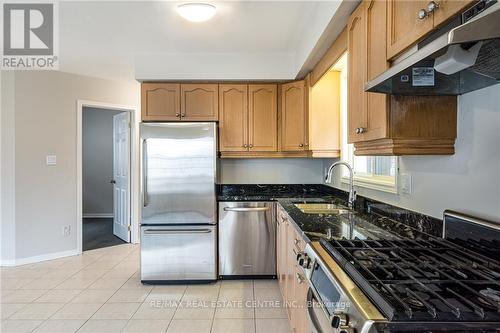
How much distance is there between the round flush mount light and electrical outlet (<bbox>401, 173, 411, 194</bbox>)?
1.73 meters

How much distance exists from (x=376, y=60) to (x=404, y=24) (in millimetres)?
260

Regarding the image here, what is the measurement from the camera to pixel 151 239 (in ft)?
10.8

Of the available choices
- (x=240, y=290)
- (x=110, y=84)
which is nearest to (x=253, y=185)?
(x=240, y=290)

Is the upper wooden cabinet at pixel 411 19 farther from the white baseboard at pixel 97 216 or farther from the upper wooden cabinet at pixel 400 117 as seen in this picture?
the white baseboard at pixel 97 216

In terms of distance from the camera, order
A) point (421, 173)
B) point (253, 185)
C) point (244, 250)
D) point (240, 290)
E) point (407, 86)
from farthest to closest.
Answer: point (253, 185), point (244, 250), point (240, 290), point (421, 173), point (407, 86)

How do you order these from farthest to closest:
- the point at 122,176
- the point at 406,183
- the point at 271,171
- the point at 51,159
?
the point at 122,176
the point at 51,159
the point at 271,171
the point at 406,183

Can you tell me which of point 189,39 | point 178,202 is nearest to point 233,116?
point 189,39

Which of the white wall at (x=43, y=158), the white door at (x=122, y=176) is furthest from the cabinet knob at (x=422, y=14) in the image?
the white door at (x=122, y=176)

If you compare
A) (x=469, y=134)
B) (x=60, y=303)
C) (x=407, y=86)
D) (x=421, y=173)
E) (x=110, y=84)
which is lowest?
(x=60, y=303)

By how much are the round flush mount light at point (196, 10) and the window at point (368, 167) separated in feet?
3.42

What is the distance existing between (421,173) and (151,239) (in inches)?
101

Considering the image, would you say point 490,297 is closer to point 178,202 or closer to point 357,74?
point 357,74

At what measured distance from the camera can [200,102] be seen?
3.56 m

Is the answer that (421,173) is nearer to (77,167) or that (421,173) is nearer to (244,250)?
(244,250)
